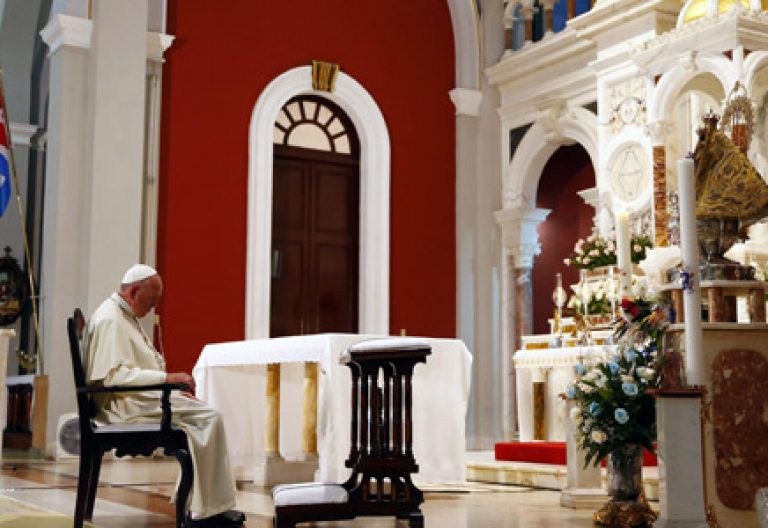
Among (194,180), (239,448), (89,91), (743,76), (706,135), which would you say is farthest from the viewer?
(194,180)

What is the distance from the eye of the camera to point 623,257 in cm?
592

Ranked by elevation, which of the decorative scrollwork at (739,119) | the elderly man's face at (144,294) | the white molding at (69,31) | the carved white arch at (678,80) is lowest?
the elderly man's face at (144,294)

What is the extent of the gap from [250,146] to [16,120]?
4501 mm

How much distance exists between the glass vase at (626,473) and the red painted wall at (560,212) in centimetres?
801

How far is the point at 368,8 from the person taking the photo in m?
12.4

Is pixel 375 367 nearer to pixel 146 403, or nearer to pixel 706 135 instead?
pixel 146 403

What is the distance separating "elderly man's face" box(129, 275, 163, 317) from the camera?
5.08m

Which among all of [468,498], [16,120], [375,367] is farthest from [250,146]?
[375,367]

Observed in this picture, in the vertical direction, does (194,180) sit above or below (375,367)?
above

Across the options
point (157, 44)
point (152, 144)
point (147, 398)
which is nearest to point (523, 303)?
point (152, 144)

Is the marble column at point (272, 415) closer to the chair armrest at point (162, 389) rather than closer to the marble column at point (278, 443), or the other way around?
the marble column at point (278, 443)

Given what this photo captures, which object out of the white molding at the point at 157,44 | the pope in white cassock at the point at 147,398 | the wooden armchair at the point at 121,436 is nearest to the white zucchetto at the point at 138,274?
the pope in white cassock at the point at 147,398

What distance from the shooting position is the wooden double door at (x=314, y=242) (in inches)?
461

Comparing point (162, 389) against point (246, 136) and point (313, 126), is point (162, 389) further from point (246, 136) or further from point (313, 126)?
point (313, 126)
